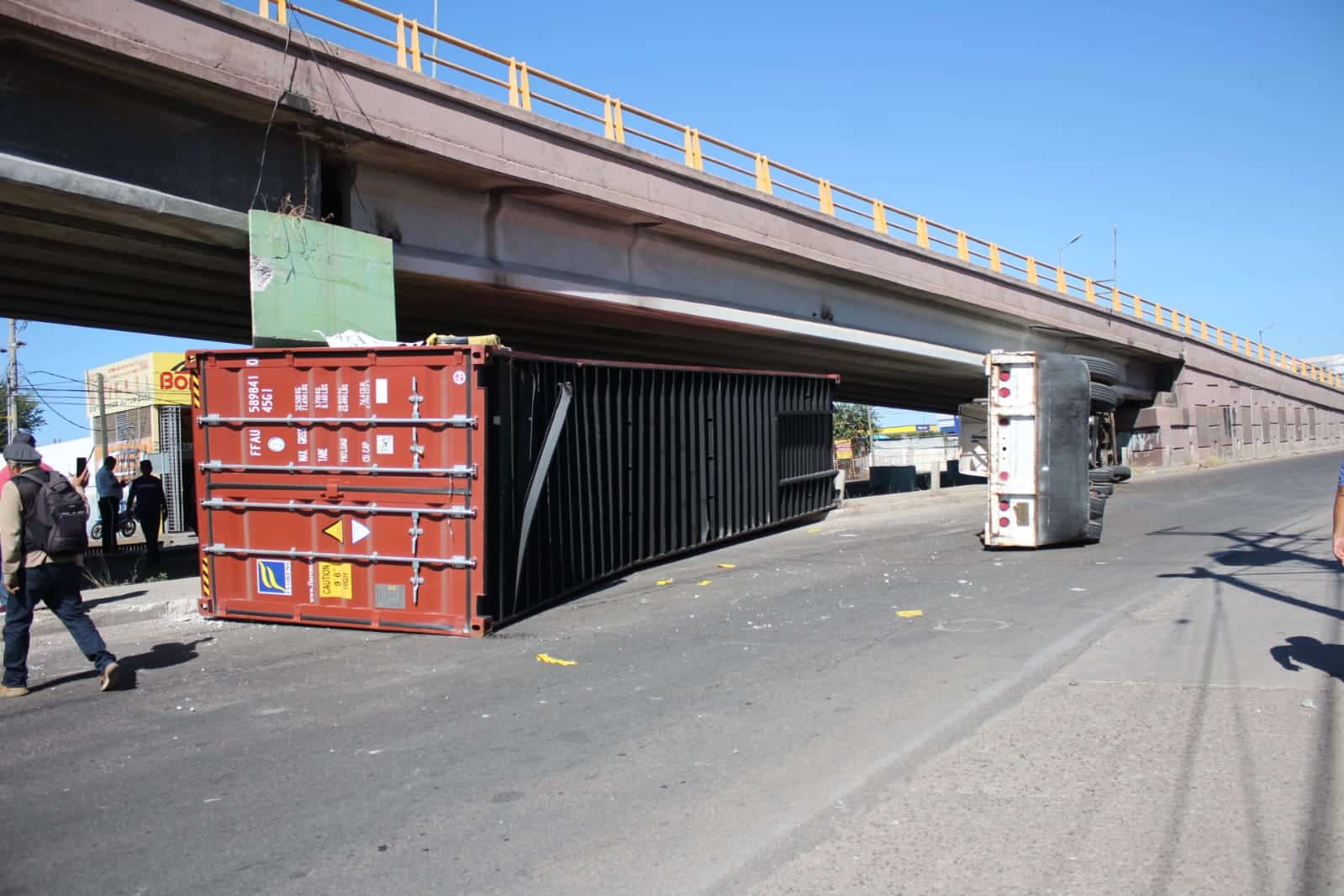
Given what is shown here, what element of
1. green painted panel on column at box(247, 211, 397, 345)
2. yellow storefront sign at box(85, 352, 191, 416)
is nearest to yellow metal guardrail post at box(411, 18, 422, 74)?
green painted panel on column at box(247, 211, 397, 345)

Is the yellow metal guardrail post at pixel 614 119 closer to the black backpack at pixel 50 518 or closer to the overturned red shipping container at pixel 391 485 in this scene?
the overturned red shipping container at pixel 391 485

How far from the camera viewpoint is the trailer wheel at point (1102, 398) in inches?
610

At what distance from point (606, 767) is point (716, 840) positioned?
1094 millimetres

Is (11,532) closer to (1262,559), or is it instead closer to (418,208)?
(418,208)

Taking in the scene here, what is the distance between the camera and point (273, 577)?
9.41 meters

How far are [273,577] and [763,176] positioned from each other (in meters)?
14.0

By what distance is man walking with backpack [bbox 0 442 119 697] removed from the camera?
6879 millimetres

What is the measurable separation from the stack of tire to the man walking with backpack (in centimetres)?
1241

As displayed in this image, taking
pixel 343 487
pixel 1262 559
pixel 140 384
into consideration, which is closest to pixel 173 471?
pixel 140 384

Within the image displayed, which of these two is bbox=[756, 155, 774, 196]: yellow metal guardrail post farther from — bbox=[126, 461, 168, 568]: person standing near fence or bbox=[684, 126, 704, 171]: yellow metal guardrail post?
bbox=[126, 461, 168, 568]: person standing near fence

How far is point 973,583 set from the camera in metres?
11.0

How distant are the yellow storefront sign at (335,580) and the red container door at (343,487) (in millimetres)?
15

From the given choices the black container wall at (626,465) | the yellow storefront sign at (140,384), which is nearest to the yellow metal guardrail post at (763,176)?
the black container wall at (626,465)

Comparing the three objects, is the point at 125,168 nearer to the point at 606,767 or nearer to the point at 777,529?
the point at 606,767
